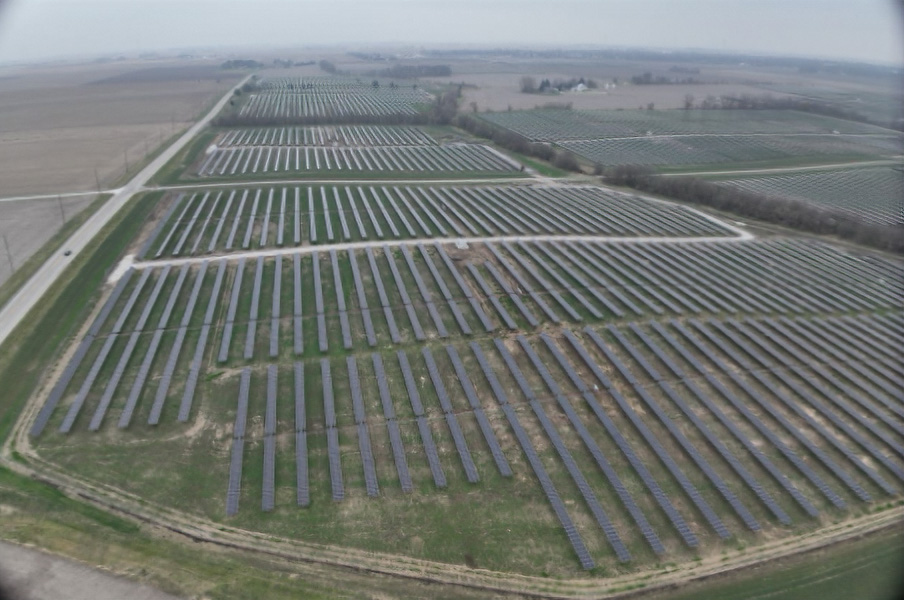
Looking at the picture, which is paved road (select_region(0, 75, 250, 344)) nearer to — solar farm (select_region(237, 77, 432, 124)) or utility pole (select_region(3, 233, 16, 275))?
utility pole (select_region(3, 233, 16, 275))

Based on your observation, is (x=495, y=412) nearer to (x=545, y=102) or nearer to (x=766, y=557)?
(x=766, y=557)

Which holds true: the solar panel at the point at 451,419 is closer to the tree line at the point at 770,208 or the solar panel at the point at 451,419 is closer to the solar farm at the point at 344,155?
the solar farm at the point at 344,155

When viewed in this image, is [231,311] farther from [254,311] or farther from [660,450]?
[660,450]

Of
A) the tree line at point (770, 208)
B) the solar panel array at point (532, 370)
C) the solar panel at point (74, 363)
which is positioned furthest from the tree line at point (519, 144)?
the solar panel at point (74, 363)

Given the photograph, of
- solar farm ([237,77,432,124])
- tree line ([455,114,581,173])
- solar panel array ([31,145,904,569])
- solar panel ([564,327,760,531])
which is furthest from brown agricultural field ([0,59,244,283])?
tree line ([455,114,581,173])

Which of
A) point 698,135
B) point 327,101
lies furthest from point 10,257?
point 698,135

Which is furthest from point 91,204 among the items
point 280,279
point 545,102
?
point 545,102
